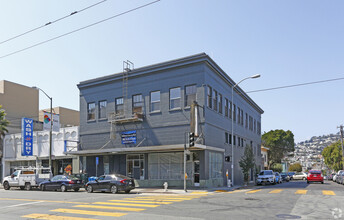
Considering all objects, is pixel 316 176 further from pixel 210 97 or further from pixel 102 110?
pixel 102 110

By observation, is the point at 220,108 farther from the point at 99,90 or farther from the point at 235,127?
the point at 99,90

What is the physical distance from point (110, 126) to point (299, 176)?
138 ft

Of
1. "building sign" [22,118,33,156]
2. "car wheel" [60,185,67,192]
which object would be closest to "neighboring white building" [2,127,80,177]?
"building sign" [22,118,33,156]

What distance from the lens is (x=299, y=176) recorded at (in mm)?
60094

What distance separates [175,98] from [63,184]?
38.8 ft

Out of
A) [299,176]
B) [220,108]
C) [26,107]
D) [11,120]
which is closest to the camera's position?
[220,108]

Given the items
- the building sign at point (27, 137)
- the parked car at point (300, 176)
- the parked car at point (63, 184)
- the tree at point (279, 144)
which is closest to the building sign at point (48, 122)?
the parked car at point (63, 184)

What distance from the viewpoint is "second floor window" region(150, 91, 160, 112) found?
1180 inches

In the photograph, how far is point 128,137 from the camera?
102 ft

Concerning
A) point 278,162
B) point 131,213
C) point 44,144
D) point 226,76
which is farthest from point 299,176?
point 131,213

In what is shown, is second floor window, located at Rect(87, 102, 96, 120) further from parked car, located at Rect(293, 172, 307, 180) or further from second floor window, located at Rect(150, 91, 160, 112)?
parked car, located at Rect(293, 172, 307, 180)

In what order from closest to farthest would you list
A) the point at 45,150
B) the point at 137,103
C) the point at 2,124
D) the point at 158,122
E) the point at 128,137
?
the point at 158,122
the point at 128,137
the point at 137,103
the point at 45,150
the point at 2,124

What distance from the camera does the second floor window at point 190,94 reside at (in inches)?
1105

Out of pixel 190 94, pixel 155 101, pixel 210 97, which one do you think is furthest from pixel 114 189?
pixel 210 97
